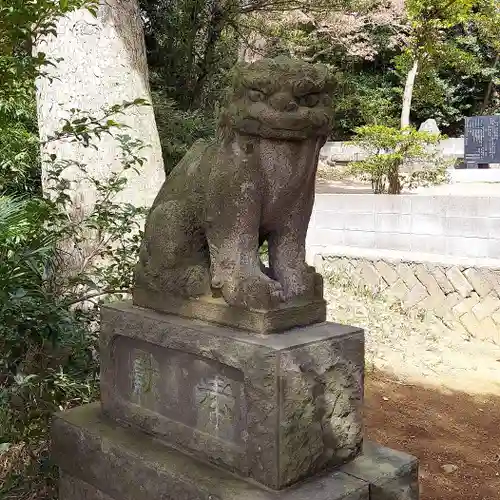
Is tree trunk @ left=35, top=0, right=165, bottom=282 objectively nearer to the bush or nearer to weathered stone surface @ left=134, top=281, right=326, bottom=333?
the bush

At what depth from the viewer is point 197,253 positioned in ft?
8.15

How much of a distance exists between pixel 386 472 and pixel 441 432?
2372 millimetres

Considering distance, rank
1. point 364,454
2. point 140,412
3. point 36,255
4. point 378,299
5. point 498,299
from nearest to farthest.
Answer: point 364,454, point 140,412, point 36,255, point 498,299, point 378,299

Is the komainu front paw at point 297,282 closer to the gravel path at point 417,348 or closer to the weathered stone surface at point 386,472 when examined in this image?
the weathered stone surface at point 386,472

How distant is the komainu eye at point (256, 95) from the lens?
6.81 feet

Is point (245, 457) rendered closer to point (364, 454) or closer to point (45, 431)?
point (364, 454)

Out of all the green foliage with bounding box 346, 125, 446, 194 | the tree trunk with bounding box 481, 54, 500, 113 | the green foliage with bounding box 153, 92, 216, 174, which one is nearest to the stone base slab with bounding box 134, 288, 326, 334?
the green foliage with bounding box 153, 92, 216, 174

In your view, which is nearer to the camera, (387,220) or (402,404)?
(402,404)

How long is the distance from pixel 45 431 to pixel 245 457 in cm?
146

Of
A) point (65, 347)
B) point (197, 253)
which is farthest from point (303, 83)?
point (65, 347)

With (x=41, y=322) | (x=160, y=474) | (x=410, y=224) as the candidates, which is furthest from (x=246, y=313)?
(x=410, y=224)

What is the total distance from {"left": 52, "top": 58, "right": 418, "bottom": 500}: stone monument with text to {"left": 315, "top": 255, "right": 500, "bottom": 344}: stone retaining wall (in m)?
4.02

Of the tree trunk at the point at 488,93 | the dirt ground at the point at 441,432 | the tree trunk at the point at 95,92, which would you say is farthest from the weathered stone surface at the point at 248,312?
the tree trunk at the point at 488,93

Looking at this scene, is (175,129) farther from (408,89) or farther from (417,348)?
(408,89)
